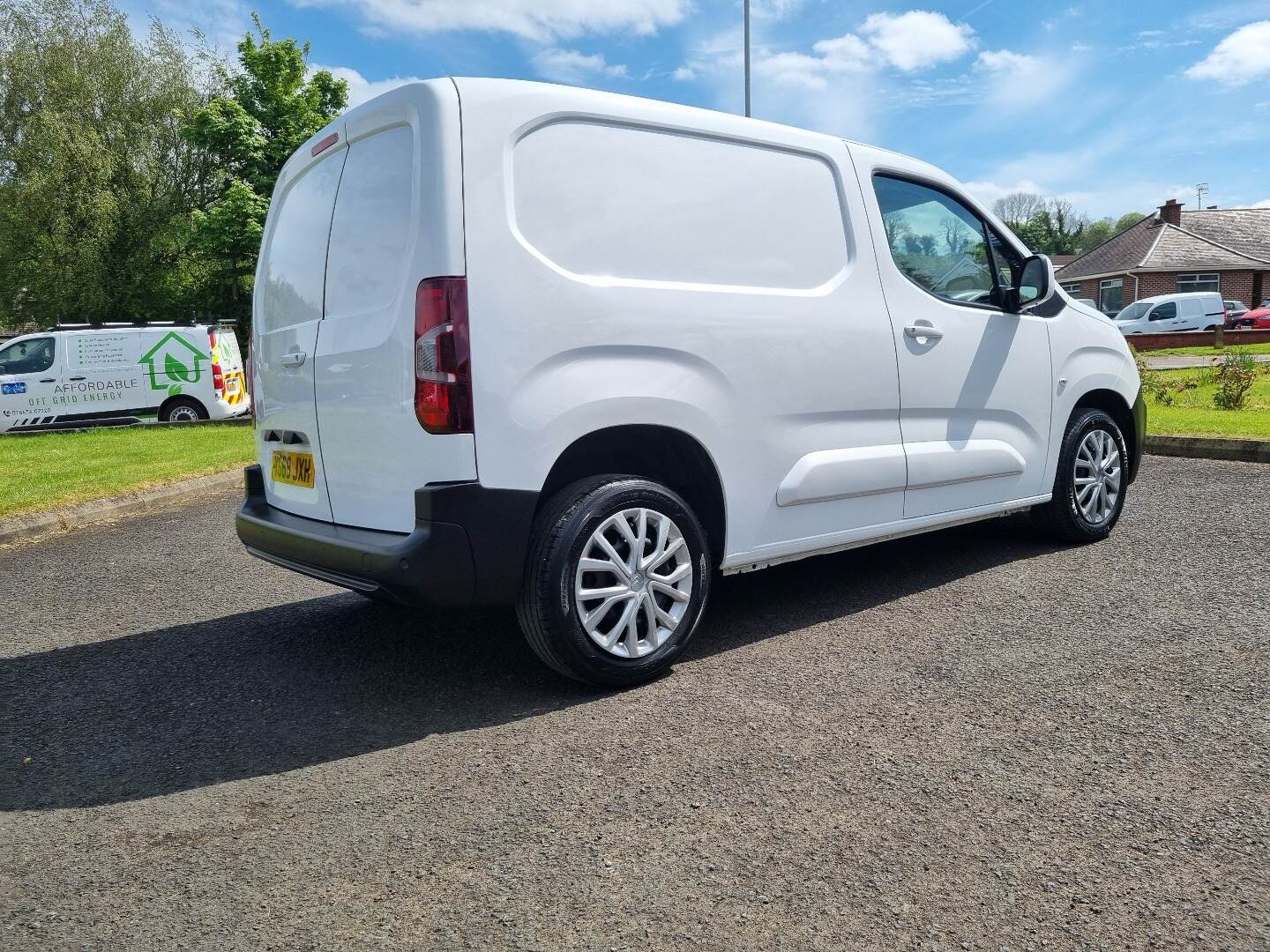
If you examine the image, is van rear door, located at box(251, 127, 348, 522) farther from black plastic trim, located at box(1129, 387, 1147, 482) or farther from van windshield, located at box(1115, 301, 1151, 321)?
van windshield, located at box(1115, 301, 1151, 321)

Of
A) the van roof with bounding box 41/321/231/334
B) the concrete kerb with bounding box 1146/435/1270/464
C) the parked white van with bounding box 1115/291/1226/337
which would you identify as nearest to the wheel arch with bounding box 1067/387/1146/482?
the concrete kerb with bounding box 1146/435/1270/464

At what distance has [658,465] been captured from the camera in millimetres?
3887

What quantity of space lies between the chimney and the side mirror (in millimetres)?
54690

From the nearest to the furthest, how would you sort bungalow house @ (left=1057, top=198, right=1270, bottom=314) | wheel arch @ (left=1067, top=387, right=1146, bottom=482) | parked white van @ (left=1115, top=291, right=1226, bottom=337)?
1. wheel arch @ (left=1067, top=387, right=1146, bottom=482)
2. parked white van @ (left=1115, top=291, right=1226, bottom=337)
3. bungalow house @ (left=1057, top=198, right=1270, bottom=314)

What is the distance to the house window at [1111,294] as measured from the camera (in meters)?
49.8

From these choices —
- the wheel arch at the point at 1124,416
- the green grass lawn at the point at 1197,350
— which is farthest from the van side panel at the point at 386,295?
the green grass lawn at the point at 1197,350

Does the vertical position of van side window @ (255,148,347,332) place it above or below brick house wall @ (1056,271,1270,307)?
below

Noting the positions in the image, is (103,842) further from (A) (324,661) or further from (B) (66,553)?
(B) (66,553)

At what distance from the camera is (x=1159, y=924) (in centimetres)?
204

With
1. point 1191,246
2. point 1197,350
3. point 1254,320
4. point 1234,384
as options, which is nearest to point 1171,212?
point 1191,246

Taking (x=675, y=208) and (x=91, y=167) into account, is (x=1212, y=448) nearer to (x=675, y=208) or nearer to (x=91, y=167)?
(x=675, y=208)

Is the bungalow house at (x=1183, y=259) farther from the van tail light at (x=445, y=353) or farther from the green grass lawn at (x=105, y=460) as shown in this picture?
the van tail light at (x=445, y=353)

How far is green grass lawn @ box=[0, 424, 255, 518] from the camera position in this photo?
27.9 feet

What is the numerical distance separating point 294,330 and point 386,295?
0.77 m
